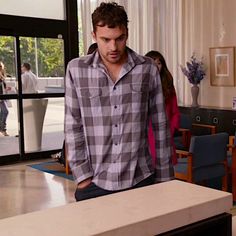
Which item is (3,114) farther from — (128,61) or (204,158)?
(128,61)

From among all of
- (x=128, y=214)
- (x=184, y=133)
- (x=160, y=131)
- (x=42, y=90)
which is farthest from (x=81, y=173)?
(x=42, y=90)

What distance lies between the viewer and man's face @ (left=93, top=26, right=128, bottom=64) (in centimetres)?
162

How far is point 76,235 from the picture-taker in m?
0.85

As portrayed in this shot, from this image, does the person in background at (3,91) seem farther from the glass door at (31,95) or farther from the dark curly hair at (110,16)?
the dark curly hair at (110,16)

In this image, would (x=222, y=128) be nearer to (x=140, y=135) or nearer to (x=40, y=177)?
(x=40, y=177)

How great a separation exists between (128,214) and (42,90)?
5.70m

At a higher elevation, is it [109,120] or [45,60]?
[45,60]

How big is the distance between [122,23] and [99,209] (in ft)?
2.85

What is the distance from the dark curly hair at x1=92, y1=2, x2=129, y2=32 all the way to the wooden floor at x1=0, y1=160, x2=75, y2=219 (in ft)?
8.66

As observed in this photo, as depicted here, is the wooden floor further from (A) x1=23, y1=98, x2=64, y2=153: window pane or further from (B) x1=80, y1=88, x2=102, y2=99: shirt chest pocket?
(B) x1=80, y1=88, x2=102, y2=99: shirt chest pocket

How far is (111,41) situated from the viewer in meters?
1.63

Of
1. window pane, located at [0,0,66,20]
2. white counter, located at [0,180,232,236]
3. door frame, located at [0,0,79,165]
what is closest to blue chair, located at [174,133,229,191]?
white counter, located at [0,180,232,236]

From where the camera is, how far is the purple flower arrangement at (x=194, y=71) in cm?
656

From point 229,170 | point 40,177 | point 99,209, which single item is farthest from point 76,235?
point 40,177
